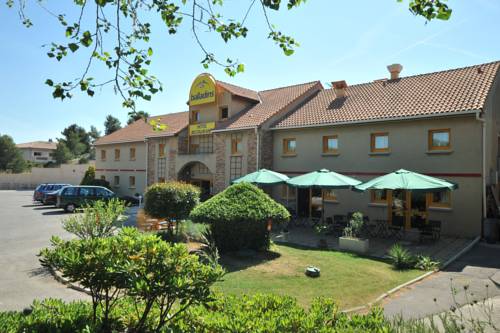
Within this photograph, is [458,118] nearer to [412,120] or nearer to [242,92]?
[412,120]

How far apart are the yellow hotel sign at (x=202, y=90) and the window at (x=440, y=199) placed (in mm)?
15868

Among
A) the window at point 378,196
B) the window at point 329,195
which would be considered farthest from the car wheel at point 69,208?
the window at point 378,196

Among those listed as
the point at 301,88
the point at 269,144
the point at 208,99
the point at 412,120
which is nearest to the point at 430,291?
the point at 412,120

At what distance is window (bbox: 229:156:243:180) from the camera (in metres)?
22.7

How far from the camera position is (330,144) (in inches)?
765

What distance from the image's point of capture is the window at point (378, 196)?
16.9 m

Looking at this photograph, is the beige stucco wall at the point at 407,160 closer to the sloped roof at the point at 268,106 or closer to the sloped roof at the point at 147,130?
the sloped roof at the point at 268,106

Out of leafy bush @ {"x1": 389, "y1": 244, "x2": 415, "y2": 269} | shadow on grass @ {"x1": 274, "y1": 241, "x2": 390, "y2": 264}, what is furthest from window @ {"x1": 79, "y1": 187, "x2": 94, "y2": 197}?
leafy bush @ {"x1": 389, "y1": 244, "x2": 415, "y2": 269}

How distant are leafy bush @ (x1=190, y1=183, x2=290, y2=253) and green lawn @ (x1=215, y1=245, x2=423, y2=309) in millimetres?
572

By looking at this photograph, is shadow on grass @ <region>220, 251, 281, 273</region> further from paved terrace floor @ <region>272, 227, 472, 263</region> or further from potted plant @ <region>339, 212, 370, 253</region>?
paved terrace floor @ <region>272, 227, 472, 263</region>

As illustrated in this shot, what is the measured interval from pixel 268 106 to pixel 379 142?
9199mm

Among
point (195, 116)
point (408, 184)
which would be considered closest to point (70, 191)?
point (195, 116)

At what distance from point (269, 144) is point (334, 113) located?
4.35 m

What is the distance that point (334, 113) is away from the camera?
65.2 ft
